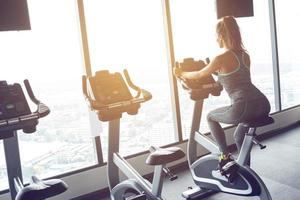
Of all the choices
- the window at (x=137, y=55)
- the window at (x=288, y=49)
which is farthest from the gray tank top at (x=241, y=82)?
the window at (x=288, y=49)

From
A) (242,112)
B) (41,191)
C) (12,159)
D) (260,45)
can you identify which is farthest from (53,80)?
(260,45)

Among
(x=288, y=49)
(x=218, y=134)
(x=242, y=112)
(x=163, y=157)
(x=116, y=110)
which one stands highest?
(x=288, y=49)

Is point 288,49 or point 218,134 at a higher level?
point 288,49

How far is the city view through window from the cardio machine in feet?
2.78

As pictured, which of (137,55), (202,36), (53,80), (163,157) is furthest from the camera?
(202,36)

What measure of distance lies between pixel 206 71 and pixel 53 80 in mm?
1528

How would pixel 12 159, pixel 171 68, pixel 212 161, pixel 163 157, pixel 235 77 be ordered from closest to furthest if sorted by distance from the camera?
pixel 163 157 → pixel 12 159 → pixel 235 77 → pixel 212 161 → pixel 171 68

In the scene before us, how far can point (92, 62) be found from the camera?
3.60m

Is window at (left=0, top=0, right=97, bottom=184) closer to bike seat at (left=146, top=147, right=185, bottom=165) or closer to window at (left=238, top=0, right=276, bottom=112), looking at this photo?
bike seat at (left=146, top=147, right=185, bottom=165)

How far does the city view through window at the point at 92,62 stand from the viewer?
3322 millimetres

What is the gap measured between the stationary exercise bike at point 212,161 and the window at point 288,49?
2745 millimetres

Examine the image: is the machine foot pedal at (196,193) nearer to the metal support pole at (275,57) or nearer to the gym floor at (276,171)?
the gym floor at (276,171)

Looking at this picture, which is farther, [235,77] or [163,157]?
[235,77]

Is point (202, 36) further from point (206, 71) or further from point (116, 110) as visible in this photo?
point (116, 110)
